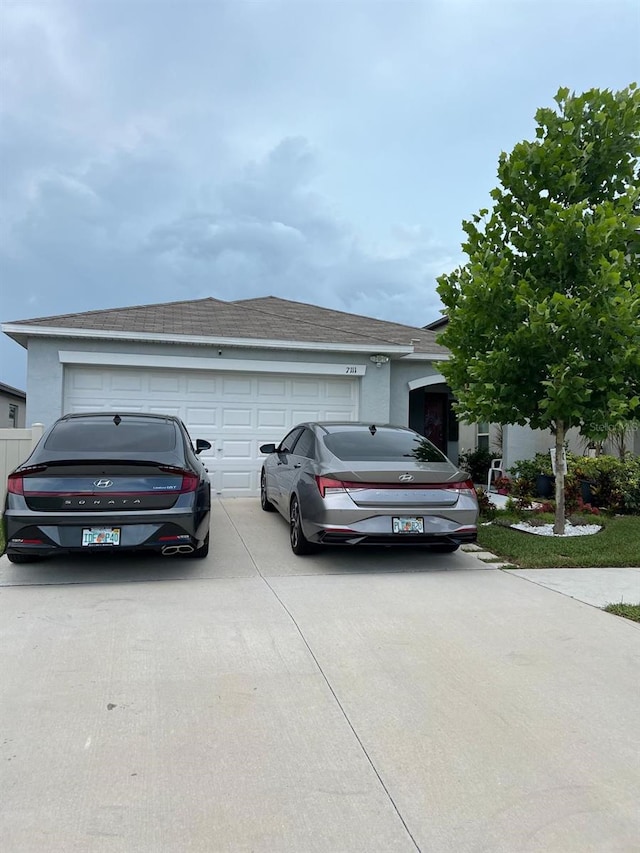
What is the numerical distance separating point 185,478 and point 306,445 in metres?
2.00

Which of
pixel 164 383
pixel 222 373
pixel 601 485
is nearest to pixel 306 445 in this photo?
pixel 222 373

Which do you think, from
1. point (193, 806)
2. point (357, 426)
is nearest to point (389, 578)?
point (357, 426)

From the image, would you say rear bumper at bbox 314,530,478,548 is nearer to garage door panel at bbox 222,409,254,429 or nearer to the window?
garage door panel at bbox 222,409,254,429

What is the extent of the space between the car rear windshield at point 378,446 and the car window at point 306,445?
0.20 meters

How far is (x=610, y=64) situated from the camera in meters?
10.9

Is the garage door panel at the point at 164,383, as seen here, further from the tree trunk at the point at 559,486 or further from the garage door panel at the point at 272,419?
the tree trunk at the point at 559,486

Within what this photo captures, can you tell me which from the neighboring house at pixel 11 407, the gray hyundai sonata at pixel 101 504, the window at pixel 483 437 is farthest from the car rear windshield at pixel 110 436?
the neighboring house at pixel 11 407

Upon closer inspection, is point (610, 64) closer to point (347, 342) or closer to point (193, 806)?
point (347, 342)

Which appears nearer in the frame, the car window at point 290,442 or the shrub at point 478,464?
the car window at point 290,442

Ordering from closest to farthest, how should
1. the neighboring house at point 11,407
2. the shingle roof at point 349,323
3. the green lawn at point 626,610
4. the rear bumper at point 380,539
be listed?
the green lawn at point 626,610, the rear bumper at point 380,539, the shingle roof at point 349,323, the neighboring house at point 11,407

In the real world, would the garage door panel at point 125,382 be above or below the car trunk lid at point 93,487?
above

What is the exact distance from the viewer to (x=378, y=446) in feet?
22.9

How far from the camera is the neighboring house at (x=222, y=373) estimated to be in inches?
420

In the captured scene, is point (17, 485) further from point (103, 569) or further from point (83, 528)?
point (103, 569)
